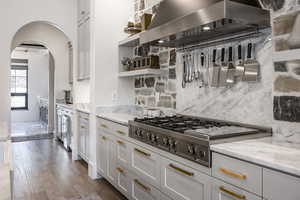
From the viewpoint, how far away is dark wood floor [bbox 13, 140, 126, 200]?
307 centimetres

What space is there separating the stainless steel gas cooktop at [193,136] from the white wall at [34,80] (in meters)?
8.99

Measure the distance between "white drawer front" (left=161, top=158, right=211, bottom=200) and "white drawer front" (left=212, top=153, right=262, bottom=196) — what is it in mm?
127

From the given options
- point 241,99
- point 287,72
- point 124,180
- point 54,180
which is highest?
point 287,72

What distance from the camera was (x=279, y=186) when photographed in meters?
1.19

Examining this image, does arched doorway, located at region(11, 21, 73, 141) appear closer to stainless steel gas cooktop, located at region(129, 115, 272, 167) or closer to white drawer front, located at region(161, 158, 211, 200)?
stainless steel gas cooktop, located at region(129, 115, 272, 167)

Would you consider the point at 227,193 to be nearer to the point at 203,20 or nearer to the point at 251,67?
the point at 251,67

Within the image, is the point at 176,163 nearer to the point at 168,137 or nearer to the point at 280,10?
the point at 168,137

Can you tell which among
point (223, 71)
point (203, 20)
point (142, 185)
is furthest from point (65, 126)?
point (203, 20)

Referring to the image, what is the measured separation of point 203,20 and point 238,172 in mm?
1086

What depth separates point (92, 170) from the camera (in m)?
3.70

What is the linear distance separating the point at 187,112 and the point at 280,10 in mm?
1362

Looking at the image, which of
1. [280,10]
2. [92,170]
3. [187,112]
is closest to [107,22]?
[187,112]

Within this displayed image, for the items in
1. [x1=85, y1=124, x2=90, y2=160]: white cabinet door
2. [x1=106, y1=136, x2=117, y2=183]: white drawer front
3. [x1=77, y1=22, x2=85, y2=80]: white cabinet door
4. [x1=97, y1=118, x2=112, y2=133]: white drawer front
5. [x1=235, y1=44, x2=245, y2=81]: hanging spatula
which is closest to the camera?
[x1=235, y1=44, x2=245, y2=81]: hanging spatula

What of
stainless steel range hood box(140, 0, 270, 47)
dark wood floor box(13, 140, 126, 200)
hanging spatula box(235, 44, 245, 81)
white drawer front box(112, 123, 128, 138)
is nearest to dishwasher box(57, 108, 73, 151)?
dark wood floor box(13, 140, 126, 200)
